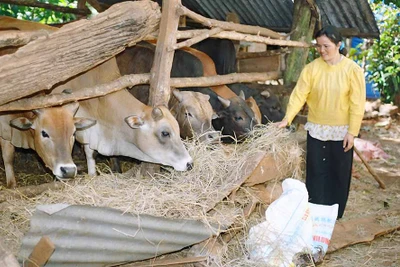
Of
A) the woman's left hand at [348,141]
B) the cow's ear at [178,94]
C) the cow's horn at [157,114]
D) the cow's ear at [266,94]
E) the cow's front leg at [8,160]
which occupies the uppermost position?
the cow's horn at [157,114]

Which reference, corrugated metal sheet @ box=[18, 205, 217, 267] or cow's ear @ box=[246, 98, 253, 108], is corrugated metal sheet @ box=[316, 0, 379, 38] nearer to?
cow's ear @ box=[246, 98, 253, 108]

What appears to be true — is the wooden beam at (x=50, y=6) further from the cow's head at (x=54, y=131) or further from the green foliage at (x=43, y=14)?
the cow's head at (x=54, y=131)

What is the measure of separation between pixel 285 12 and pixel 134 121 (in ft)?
12.2

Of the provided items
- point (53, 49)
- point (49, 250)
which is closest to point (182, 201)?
point (49, 250)

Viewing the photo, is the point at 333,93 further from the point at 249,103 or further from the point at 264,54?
the point at 264,54

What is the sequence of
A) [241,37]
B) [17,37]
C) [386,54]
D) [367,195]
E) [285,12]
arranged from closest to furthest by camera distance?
[17,37], [241,37], [367,195], [285,12], [386,54]

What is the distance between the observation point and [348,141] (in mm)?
6109

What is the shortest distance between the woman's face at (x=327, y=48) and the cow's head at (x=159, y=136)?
160 cm

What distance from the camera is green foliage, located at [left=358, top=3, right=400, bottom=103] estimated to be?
1389cm

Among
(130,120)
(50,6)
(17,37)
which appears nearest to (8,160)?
(130,120)

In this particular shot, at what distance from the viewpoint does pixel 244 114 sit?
735 centimetres

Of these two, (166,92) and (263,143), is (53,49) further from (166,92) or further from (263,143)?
(263,143)

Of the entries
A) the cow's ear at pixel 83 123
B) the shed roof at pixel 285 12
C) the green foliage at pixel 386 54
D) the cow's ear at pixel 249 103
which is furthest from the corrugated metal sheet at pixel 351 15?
the green foliage at pixel 386 54

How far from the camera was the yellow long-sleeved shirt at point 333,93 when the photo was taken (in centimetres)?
602
